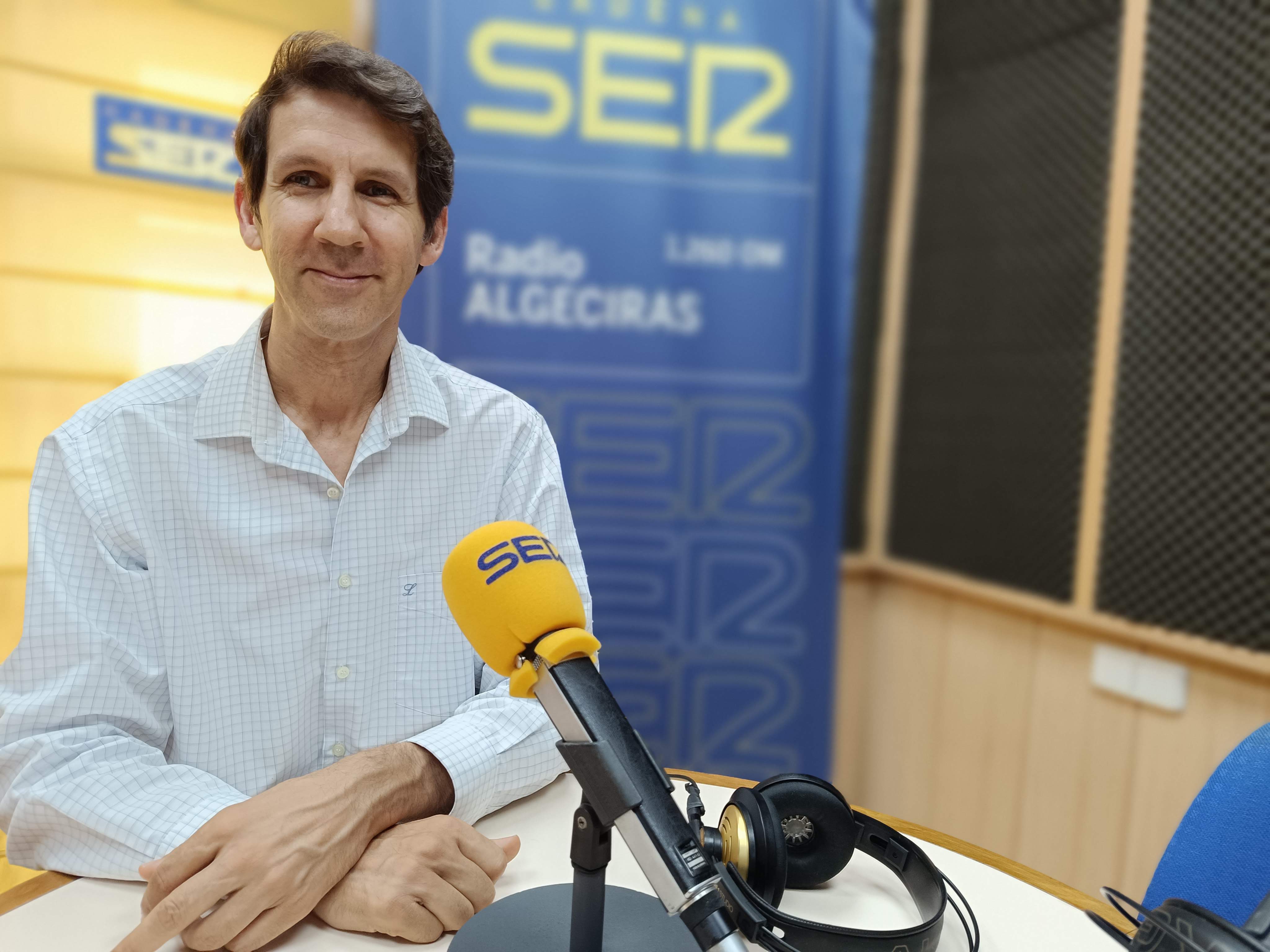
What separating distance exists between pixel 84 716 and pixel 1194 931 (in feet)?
3.38

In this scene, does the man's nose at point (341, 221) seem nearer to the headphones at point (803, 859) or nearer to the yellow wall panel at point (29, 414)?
the headphones at point (803, 859)

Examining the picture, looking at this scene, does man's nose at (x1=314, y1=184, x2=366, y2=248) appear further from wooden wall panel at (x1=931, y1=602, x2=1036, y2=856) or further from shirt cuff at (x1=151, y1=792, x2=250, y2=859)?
wooden wall panel at (x1=931, y1=602, x2=1036, y2=856)

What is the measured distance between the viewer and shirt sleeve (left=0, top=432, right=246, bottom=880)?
3.09ft

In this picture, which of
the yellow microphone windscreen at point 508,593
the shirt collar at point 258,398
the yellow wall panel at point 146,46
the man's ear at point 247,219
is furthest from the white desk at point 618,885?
the yellow wall panel at point 146,46

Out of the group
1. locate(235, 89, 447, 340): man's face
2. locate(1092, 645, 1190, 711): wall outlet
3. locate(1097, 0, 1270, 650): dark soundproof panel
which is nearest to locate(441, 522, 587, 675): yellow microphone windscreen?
locate(235, 89, 447, 340): man's face

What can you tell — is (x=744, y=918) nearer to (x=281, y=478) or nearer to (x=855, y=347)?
(x=281, y=478)

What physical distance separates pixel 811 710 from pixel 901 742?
0.38 metres

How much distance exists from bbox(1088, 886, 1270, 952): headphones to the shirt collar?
0.94 metres

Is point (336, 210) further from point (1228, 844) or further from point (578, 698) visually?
point (1228, 844)

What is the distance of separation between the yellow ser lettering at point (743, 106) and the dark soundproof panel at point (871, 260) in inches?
14.2

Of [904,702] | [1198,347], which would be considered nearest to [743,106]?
[1198,347]

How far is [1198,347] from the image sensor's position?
2000 millimetres

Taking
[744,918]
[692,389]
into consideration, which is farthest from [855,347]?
[744,918]

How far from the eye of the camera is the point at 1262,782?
1.01m
